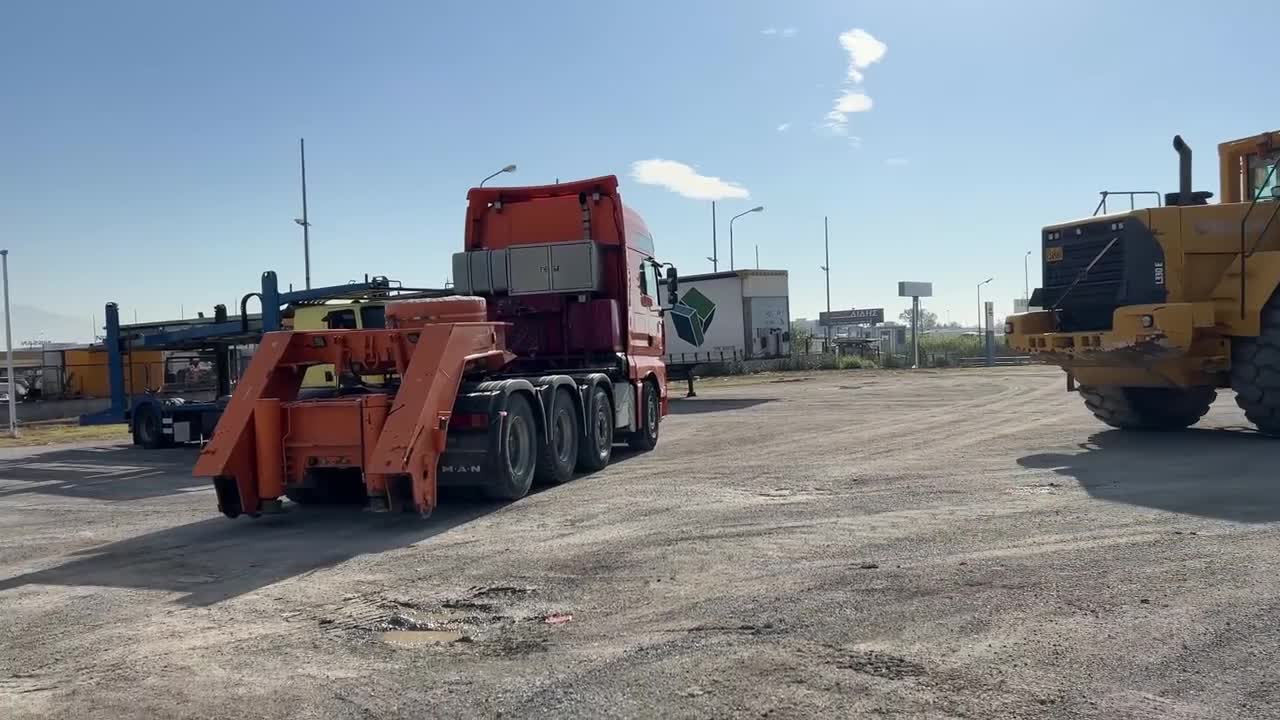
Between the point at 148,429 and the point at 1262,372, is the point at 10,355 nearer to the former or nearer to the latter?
the point at 148,429

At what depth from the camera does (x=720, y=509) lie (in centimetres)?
946

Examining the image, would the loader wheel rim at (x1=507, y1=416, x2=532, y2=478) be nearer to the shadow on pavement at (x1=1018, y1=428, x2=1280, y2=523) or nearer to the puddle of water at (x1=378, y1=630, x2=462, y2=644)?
the puddle of water at (x1=378, y1=630, x2=462, y2=644)

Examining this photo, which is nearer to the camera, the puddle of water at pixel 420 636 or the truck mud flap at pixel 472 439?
the puddle of water at pixel 420 636

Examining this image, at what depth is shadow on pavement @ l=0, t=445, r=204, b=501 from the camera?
13.5m

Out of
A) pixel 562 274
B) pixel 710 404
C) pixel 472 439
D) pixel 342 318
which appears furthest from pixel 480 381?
pixel 710 404

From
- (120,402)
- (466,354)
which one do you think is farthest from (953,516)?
(120,402)

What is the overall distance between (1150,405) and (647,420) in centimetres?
743

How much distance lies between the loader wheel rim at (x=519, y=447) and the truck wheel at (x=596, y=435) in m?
1.79

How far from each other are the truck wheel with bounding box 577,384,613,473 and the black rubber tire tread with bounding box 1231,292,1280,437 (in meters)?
8.05

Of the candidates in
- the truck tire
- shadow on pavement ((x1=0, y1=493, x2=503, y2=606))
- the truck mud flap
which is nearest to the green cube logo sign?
the truck tire

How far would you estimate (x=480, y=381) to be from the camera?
35.3 ft

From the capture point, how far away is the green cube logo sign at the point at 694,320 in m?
30.1

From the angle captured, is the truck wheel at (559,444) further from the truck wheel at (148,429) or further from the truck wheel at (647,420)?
the truck wheel at (148,429)

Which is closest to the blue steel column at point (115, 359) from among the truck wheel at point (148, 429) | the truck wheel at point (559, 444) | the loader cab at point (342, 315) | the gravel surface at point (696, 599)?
the truck wheel at point (148, 429)
